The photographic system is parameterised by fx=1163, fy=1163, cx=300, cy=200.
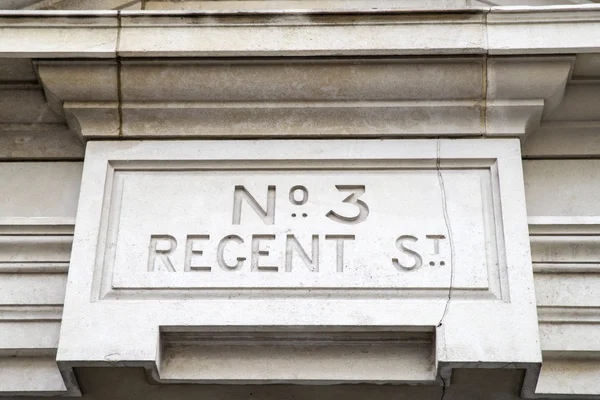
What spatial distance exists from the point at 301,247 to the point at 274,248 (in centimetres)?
12

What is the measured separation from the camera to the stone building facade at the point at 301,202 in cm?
486

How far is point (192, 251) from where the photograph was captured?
16.7ft

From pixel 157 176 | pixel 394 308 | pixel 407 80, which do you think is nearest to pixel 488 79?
pixel 407 80

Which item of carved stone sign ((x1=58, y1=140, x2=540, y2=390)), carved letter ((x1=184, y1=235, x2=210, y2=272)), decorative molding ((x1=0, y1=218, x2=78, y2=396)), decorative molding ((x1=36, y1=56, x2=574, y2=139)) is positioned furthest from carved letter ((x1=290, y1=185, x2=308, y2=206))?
decorative molding ((x1=0, y1=218, x2=78, y2=396))

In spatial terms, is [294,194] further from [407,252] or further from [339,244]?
[407,252]

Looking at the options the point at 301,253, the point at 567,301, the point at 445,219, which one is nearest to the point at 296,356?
the point at 301,253

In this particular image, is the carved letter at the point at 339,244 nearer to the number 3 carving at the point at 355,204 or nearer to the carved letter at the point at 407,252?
the number 3 carving at the point at 355,204

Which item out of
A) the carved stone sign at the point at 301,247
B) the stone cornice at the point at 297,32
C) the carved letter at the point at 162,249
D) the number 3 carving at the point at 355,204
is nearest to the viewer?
the carved stone sign at the point at 301,247

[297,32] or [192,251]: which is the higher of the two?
[297,32]

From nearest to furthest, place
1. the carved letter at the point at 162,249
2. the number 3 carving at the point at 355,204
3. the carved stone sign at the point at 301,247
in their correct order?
1. the carved stone sign at the point at 301,247
2. the carved letter at the point at 162,249
3. the number 3 carving at the point at 355,204

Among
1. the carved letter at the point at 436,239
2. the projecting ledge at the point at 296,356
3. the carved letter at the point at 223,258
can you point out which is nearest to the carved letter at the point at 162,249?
the carved letter at the point at 223,258

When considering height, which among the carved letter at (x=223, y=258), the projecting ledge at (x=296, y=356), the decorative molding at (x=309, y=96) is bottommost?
the projecting ledge at (x=296, y=356)

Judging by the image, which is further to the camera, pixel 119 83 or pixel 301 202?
pixel 119 83

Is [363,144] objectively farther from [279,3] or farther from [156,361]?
[156,361]
